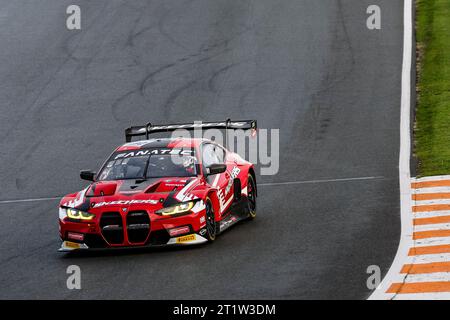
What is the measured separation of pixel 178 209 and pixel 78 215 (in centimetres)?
127

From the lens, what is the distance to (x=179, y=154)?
579 inches

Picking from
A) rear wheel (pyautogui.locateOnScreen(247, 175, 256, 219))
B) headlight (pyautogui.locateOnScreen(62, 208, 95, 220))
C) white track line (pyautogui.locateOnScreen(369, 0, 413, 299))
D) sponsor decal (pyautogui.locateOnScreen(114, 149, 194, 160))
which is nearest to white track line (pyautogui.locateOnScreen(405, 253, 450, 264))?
white track line (pyautogui.locateOnScreen(369, 0, 413, 299))

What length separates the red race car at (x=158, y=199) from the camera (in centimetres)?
1310

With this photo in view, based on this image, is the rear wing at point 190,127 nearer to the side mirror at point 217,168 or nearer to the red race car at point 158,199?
the red race car at point 158,199

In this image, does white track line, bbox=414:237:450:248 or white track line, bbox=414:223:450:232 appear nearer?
white track line, bbox=414:237:450:248

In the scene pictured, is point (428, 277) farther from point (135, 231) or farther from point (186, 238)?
point (135, 231)

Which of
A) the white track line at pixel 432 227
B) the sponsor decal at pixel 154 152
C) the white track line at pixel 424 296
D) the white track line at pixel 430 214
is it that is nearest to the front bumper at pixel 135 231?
the sponsor decal at pixel 154 152

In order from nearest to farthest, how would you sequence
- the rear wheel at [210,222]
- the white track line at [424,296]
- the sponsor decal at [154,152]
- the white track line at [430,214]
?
the white track line at [424,296] < the rear wheel at [210,222] < the white track line at [430,214] < the sponsor decal at [154,152]

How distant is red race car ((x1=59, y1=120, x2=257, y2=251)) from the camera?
13.1 metres

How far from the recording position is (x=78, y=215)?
1334 centimetres

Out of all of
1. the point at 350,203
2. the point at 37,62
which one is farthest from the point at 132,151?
the point at 37,62

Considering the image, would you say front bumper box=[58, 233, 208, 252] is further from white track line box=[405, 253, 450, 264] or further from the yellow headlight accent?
white track line box=[405, 253, 450, 264]

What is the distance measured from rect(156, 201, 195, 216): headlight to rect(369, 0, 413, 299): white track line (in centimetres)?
265

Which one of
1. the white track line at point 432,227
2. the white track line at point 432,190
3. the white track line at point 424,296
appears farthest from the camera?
the white track line at point 432,190
